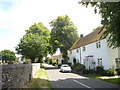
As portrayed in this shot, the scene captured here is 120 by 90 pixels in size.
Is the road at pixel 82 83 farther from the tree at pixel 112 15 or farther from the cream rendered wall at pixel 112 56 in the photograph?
the cream rendered wall at pixel 112 56

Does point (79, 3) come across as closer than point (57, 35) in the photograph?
A: Yes

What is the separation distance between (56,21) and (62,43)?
893 centimetres

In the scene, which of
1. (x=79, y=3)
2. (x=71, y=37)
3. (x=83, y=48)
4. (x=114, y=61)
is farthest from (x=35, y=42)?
(x=79, y=3)

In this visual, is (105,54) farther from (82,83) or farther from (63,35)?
(63,35)

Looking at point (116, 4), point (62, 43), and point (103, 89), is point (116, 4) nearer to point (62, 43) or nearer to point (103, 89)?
point (103, 89)

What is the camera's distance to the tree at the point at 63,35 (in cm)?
5072

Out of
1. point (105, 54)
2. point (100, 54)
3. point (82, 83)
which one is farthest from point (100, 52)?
point (82, 83)

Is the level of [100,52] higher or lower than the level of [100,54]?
higher

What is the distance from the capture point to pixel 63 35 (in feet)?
170

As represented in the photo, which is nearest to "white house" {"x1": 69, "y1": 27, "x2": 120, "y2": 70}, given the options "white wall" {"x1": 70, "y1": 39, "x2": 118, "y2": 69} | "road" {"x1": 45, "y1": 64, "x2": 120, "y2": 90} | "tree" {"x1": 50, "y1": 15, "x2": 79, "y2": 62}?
"white wall" {"x1": 70, "y1": 39, "x2": 118, "y2": 69}

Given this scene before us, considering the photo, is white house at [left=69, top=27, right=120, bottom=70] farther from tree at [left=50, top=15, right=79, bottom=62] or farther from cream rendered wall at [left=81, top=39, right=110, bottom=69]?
tree at [left=50, top=15, right=79, bottom=62]

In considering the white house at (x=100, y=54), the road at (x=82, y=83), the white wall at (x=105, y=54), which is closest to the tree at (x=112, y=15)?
the road at (x=82, y=83)

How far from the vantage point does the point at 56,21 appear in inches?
2121

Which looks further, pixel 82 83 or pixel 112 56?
pixel 112 56
